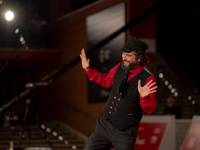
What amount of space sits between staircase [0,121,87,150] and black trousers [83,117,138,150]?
5498mm

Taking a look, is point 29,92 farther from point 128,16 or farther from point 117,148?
point 117,148

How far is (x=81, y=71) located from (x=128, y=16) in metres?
2.57

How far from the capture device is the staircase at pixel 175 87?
914cm

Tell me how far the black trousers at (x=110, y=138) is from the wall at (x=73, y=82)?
5.57 m

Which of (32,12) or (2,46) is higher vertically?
(32,12)

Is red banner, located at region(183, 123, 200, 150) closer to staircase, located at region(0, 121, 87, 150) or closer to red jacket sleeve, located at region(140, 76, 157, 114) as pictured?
red jacket sleeve, located at region(140, 76, 157, 114)

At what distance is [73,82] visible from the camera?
10141 mm

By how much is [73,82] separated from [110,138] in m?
7.55

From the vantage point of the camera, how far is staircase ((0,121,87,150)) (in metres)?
8.38

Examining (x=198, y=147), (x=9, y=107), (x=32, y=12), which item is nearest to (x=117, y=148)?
(x=198, y=147)

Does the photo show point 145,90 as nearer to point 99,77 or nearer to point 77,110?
point 99,77

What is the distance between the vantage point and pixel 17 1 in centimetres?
437

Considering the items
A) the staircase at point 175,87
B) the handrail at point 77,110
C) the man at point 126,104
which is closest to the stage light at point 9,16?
the man at point 126,104

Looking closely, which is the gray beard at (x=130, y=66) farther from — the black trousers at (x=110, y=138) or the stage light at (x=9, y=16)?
the stage light at (x=9, y=16)
